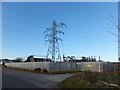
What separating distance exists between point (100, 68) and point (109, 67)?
2.08 m

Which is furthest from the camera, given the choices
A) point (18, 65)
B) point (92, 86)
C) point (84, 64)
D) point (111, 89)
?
point (18, 65)

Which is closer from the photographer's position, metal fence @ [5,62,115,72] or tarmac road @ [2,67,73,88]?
tarmac road @ [2,67,73,88]

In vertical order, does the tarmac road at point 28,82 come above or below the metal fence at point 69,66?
below

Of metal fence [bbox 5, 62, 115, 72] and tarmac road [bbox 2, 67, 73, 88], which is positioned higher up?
metal fence [bbox 5, 62, 115, 72]

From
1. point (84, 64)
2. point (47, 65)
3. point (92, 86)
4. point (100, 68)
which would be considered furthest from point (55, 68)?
point (92, 86)

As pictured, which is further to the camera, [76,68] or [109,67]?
[76,68]

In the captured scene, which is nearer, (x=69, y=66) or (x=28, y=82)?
(x=28, y=82)

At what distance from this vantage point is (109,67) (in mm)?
48656

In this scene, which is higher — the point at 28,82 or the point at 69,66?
the point at 69,66

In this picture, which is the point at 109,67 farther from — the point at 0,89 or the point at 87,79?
the point at 0,89

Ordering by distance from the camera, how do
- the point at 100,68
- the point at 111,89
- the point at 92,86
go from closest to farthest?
the point at 111,89
the point at 92,86
the point at 100,68

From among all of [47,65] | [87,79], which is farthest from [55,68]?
[87,79]

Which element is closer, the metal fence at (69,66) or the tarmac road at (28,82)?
the tarmac road at (28,82)

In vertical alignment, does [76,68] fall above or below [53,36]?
below
